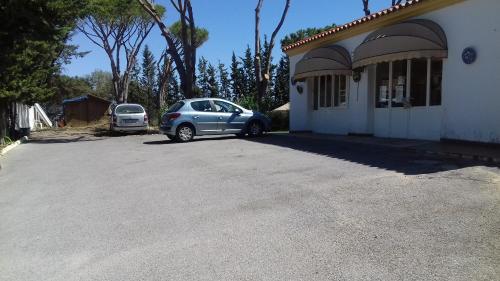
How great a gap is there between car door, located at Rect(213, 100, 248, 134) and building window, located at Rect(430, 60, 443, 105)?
23.0 feet

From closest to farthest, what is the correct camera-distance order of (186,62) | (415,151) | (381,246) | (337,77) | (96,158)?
(381,246) < (415,151) < (96,158) < (337,77) < (186,62)

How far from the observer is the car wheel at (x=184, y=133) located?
52.6 ft

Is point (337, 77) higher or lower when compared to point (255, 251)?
higher

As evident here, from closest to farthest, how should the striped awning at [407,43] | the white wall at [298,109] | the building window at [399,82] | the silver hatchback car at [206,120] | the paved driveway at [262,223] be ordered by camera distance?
1. the paved driveway at [262,223]
2. the striped awning at [407,43]
3. the building window at [399,82]
4. the silver hatchback car at [206,120]
5. the white wall at [298,109]

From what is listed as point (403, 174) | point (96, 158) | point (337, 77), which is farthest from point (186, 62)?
point (403, 174)

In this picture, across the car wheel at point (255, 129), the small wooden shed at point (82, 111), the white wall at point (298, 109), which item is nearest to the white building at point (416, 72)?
the white wall at point (298, 109)

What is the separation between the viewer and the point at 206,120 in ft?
53.6

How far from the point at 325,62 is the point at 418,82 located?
3817 mm

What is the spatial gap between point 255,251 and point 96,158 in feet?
30.0

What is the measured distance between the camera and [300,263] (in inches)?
162

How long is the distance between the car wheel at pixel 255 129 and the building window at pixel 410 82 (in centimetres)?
462

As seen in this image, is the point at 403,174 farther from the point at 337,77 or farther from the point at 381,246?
the point at 337,77

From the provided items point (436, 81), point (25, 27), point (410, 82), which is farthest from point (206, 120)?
point (436, 81)

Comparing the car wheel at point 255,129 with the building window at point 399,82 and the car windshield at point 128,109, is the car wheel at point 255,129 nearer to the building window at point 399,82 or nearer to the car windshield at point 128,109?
the building window at point 399,82
